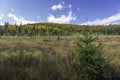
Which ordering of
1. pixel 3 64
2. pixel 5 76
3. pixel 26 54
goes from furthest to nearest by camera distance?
pixel 26 54, pixel 3 64, pixel 5 76

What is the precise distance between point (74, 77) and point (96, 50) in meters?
1.75

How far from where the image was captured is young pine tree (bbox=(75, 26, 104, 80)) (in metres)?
10.0

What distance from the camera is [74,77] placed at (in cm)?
978

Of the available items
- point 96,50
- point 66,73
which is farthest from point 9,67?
point 96,50

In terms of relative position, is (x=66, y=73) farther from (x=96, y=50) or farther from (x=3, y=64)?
(x=3, y=64)

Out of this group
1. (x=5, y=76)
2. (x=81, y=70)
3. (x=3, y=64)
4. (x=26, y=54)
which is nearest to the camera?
(x=5, y=76)

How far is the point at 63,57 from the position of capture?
1166cm

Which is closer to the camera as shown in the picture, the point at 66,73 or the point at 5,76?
the point at 5,76

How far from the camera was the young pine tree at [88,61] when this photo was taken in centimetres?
1001

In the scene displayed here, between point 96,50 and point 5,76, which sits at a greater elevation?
point 96,50

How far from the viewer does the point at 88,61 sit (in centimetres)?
1023

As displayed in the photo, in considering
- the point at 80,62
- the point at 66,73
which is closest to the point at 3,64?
the point at 66,73

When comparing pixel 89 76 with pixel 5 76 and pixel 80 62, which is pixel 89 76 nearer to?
pixel 80 62

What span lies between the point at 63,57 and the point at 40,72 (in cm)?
235
